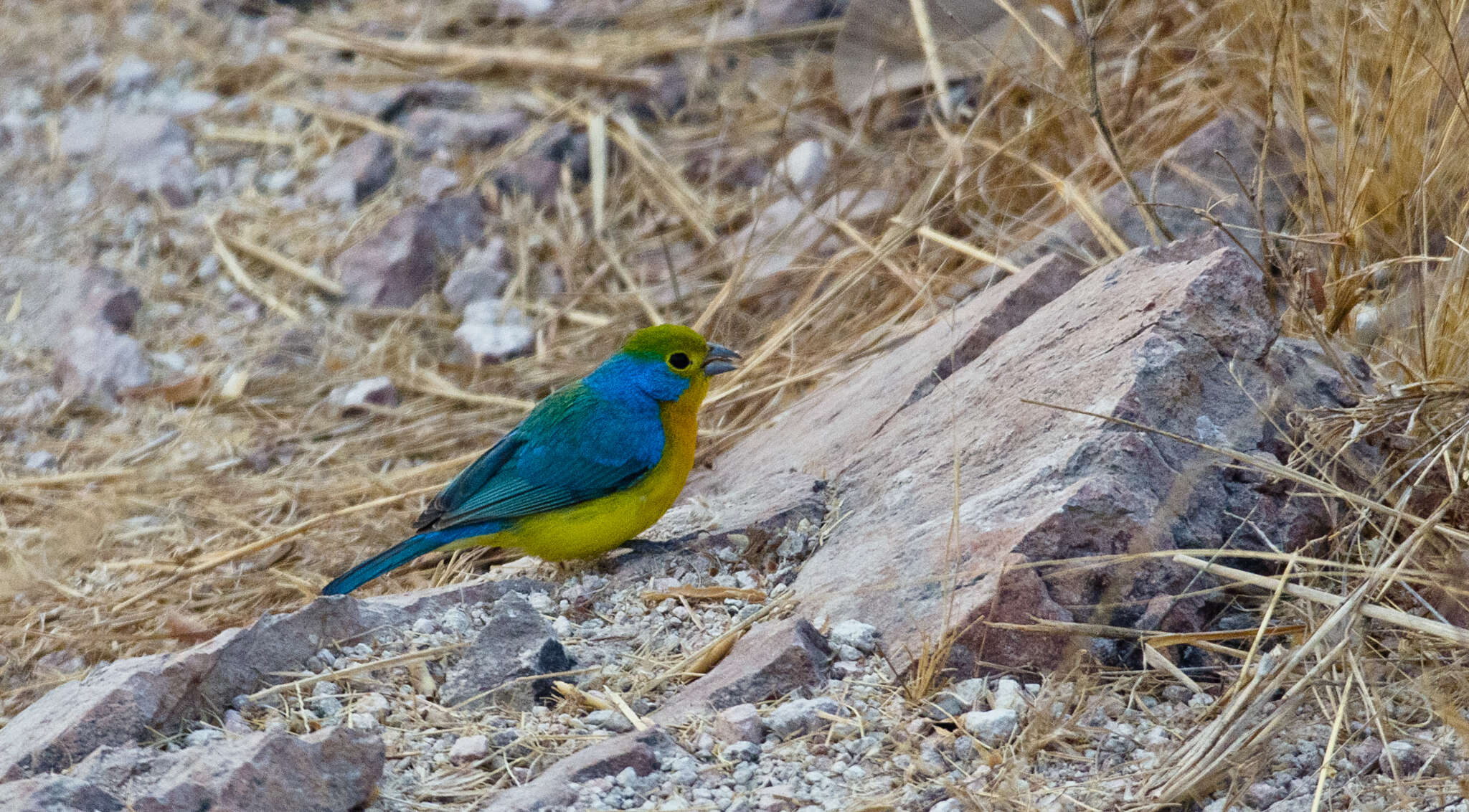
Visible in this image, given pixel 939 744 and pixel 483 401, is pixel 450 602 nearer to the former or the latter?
pixel 939 744

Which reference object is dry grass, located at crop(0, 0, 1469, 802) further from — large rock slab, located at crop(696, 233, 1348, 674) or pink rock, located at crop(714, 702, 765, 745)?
pink rock, located at crop(714, 702, 765, 745)

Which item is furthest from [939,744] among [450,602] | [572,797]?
[450,602]

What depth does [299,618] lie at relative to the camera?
3150 millimetres

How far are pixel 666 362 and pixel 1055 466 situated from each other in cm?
146

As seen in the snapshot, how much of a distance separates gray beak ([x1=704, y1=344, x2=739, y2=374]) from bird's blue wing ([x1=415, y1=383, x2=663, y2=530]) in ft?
0.74

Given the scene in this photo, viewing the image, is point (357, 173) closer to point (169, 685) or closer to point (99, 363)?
point (99, 363)

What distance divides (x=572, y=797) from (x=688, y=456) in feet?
5.85

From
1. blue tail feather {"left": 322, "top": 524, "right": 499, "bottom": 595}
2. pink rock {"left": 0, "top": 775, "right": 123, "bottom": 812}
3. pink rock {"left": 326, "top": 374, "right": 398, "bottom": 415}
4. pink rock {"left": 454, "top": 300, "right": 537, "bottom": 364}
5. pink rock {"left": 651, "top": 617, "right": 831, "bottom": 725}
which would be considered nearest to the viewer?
pink rock {"left": 0, "top": 775, "right": 123, "bottom": 812}

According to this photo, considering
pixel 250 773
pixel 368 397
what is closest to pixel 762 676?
pixel 250 773

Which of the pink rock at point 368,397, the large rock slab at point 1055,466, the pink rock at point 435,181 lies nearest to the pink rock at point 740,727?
the large rock slab at point 1055,466

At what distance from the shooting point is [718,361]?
14.0ft

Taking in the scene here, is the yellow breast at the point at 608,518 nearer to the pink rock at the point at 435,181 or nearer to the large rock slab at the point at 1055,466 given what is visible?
the large rock slab at the point at 1055,466

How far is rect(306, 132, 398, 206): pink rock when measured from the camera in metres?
6.91

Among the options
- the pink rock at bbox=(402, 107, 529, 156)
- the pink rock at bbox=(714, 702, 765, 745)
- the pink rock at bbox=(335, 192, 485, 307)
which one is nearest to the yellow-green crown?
the pink rock at bbox=(714, 702, 765, 745)
